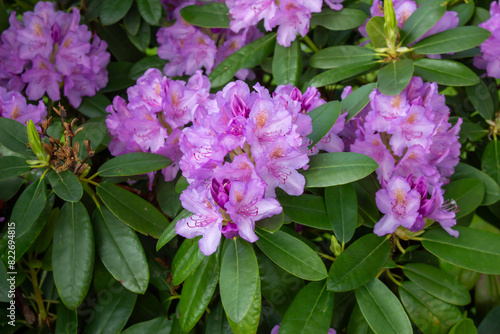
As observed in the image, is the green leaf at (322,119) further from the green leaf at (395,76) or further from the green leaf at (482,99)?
the green leaf at (482,99)

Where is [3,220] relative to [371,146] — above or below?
below

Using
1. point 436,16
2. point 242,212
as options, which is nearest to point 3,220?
point 242,212

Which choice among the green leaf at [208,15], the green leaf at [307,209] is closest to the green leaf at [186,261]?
the green leaf at [307,209]

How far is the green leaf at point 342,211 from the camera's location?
109cm

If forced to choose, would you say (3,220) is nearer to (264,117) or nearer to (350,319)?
(264,117)

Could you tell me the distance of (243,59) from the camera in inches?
57.9

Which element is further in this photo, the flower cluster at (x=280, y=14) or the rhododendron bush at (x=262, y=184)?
the flower cluster at (x=280, y=14)

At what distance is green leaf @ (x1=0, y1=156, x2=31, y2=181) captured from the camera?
1.13 metres

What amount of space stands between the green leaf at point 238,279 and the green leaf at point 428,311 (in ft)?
1.33

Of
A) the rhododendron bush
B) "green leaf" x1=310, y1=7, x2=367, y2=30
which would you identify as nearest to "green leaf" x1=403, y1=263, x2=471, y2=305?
the rhododendron bush

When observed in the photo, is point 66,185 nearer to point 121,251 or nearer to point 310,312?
point 121,251

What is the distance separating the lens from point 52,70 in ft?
4.90

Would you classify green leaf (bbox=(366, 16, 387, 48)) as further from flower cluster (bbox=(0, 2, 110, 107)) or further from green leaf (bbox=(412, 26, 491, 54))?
flower cluster (bbox=(0, 2, 110, 107))

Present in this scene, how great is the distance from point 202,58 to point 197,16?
155 mm
